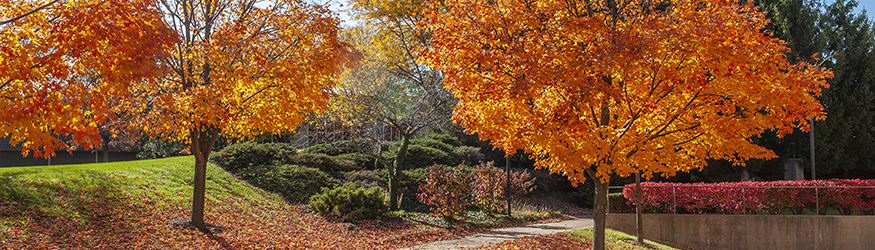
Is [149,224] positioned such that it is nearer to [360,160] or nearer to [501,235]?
[501,235]

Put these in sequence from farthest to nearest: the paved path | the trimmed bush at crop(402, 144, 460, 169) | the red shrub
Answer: the trimmed bush at crop(402, 144, 460, 169) < the red shrub < the paved path

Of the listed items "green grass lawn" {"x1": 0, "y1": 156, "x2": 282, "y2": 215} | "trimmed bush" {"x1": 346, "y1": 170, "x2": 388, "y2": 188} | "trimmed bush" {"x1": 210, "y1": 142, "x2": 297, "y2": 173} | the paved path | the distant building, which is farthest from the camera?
the distant building

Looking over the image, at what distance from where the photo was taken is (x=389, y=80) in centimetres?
1698

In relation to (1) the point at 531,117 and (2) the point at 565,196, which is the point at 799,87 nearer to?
(1) the point at 531,117

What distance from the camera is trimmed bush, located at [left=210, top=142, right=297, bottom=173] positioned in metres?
18.7

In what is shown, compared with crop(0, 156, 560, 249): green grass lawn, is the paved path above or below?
below

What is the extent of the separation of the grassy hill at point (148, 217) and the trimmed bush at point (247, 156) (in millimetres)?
2920

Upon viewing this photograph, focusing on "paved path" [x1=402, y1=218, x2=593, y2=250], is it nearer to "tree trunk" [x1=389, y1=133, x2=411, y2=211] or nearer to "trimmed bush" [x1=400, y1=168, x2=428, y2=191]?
"tree trunk" [x1=389, y1=133, x2=411, y2=211]

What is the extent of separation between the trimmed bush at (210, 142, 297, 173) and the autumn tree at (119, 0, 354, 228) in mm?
7851

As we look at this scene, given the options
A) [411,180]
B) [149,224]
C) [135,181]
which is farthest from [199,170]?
[411,180]

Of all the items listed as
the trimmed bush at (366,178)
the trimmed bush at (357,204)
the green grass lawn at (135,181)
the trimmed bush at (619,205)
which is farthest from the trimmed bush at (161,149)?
the trimmed bush at (619,205)

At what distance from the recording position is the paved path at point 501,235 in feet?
35.9

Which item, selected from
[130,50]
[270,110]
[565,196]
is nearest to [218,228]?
[270,110]

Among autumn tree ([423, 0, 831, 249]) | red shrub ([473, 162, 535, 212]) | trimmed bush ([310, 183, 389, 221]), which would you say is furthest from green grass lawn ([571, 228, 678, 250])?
trimmed bush ([310, 183, 389, 221])
